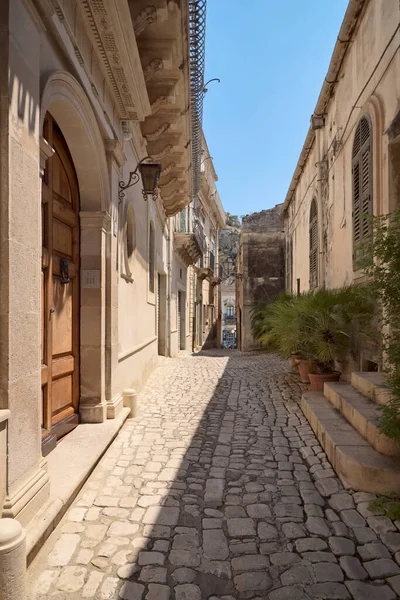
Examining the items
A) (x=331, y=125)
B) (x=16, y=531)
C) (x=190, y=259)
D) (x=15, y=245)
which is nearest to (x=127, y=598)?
(x=16, y=531)

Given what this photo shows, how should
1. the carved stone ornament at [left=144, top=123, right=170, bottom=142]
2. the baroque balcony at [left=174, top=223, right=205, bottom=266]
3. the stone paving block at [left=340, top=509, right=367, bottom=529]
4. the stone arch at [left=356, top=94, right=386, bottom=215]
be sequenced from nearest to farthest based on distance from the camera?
1. the stone paving block at [left=340, top=509, right=367, bottom=529]
2. the stone arch at [left=356, top=94, right=386, bottom=215]
3. the carved stone ornament at [left=144, top=123, right=170, bottom=142]
4. the baroque balcony at [left=174, top=223, right=205, bottom=266]

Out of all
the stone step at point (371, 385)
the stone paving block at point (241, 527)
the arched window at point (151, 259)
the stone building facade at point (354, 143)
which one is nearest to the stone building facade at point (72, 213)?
the stone paving block at point (241, 527)

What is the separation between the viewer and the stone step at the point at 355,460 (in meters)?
3.13

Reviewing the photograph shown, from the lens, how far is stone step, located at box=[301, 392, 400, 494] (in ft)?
10.3

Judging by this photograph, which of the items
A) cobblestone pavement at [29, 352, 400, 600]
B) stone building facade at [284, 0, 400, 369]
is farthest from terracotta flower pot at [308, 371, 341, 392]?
cobblestone pavement at [29, 352, 400, 600]

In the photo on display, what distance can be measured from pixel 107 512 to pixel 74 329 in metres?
2.23

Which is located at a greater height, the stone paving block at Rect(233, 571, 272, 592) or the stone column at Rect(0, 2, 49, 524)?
the stone column at Rect(0, 2, 49, 524)

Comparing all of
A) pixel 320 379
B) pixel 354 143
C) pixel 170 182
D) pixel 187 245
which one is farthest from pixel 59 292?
pixel 187 245

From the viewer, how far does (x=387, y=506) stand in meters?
2.95

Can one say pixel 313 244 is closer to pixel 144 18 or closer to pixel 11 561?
pixel 144 18

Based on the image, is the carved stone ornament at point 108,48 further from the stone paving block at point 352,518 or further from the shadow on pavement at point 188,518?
the stone paving block at point 352,518

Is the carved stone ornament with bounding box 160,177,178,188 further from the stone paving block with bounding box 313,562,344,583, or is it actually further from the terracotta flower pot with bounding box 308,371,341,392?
the stone paving block with bounding box 313,562,344,583

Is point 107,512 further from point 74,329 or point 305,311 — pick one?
point 305,311

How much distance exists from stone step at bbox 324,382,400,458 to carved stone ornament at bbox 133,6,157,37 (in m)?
4.82
